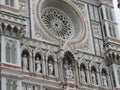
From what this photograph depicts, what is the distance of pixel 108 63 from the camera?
79.6 ft

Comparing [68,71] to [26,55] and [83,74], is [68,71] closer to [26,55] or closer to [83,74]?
[83,74]

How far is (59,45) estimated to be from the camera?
902 inches

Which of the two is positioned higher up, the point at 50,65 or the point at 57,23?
the point at 57,23

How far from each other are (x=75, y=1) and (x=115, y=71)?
530 centimetres

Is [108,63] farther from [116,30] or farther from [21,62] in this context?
[21,62]

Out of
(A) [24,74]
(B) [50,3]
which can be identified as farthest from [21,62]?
(B) [50,3]

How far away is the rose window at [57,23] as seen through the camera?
23922mm

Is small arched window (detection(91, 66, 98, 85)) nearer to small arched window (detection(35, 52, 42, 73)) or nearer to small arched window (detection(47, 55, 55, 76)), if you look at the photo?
small arched window (detection(47, 55, 55, 76))

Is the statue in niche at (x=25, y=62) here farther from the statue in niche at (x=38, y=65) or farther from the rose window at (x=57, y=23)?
the rose window at (x=57, y=23)

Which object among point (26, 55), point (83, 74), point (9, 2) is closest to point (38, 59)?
point (26, 55)

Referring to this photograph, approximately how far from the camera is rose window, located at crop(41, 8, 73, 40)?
23.9 m

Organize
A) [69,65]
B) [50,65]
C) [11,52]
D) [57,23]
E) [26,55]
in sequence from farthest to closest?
[57,23], [69,65], [50,65], [26,55], [11,52]

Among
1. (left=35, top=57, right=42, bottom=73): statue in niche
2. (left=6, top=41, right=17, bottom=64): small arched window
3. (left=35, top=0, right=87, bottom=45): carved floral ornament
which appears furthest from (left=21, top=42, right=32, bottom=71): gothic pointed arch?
(left=35, top=0, right=87, bottom=45): carved floral ornament

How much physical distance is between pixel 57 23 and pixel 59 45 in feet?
6.40
